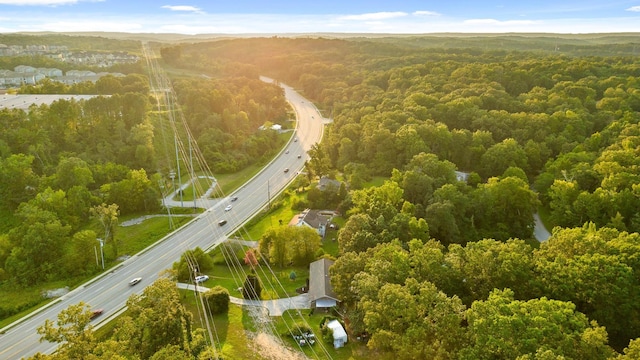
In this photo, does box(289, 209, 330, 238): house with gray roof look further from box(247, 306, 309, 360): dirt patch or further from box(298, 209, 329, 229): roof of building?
box(247, 306, 309, 360): dirt patch

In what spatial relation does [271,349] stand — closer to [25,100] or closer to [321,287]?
[321,287]

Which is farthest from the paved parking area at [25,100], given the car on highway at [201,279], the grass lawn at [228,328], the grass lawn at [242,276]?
the grass lawn at [228,328]

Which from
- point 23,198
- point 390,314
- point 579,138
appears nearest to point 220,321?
point 390,314

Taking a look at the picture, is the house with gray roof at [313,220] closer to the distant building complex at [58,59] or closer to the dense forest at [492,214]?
the dense forest at [492,214]

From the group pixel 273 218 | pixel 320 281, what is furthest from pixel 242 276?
pixel 273 218

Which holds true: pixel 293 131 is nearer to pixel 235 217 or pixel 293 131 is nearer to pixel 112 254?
pixel 235 217

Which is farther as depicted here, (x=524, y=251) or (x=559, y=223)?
(x=559, y=223)

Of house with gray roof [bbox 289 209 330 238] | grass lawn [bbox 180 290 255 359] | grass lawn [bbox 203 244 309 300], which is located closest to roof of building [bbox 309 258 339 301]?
grass lawn [bbox 203 244 309 300]
